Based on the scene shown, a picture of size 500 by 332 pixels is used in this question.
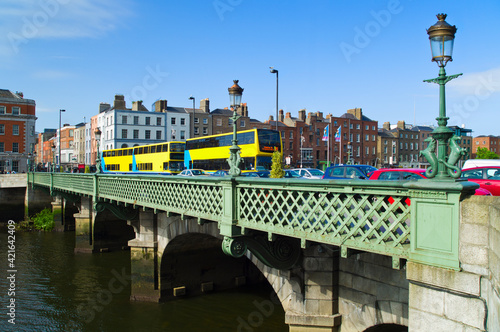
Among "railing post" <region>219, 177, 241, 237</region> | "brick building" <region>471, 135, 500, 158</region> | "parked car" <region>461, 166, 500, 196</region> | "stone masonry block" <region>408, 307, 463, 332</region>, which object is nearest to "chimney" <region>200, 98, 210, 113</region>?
"parked car" <region>461, 166, 500, 196</region>

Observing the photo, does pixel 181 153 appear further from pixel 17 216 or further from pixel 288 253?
pixel 288 253

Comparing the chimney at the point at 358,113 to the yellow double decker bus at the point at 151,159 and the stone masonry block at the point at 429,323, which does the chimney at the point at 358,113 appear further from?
the stone masonry block at the point at 429,323

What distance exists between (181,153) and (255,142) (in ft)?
35.8

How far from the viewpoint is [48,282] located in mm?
19984

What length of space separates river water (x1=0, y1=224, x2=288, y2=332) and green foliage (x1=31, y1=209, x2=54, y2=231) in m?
11.9

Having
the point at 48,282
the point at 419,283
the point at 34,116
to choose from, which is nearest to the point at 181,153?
the point at 48,282

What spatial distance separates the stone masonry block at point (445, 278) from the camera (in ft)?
15.6

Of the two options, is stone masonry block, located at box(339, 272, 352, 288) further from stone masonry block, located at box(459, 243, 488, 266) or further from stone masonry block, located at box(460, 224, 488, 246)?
stone masonry block, located at box(460, 224, 488, 246)

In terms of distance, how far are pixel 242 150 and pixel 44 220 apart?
20.9 meters

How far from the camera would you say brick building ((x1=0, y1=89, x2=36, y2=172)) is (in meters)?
58.6

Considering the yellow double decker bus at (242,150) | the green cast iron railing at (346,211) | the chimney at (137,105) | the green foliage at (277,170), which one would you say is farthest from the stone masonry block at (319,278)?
the chimney at (137,105)

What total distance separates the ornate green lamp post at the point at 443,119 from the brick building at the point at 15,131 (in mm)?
64126

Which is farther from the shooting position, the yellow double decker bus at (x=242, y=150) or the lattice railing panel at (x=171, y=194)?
the yellow double decker bus at (x=242, y=150)

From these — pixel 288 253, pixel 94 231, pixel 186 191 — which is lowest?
pixel 94 231
